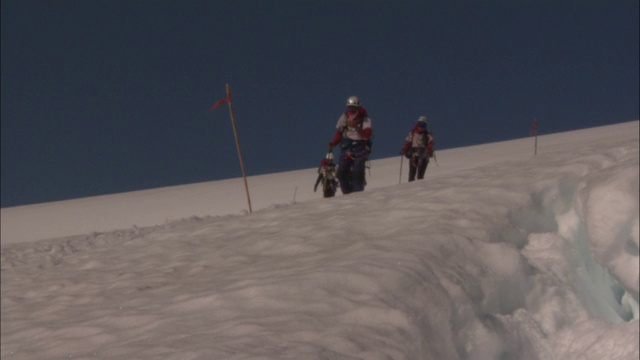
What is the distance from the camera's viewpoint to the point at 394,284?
4.05 metres

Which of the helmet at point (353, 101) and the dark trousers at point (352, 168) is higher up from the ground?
the helmet at point (353, 101)

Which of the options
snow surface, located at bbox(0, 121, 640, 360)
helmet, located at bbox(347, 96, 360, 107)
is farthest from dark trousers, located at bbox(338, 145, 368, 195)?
snow surface, located at bbox(0, 121, 640, 360)

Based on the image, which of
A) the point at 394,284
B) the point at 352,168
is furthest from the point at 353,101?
the point at 394,284

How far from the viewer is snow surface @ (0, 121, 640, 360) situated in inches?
144

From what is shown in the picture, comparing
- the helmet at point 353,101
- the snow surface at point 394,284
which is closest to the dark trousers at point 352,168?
the helmet at point 353,101

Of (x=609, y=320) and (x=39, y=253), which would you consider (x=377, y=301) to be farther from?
(x=39, y=253)

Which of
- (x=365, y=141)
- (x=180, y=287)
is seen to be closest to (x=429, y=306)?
(x=180, y=287)

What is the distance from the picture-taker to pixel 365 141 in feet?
33.6

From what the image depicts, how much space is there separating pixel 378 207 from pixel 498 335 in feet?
8.61

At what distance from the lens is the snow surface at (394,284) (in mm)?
3668

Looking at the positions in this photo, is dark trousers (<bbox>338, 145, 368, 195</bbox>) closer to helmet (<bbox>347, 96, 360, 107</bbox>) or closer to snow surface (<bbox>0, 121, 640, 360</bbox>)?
helmet (<bbox>347, 96, 360, 107</bbox>)

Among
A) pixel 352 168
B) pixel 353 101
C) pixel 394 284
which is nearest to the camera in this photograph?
pixel 394 284

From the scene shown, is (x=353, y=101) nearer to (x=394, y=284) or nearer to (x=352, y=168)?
(x=352, y=168)

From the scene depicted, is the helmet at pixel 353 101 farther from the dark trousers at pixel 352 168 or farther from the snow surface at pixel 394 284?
the snow surface at pixel 394 284
